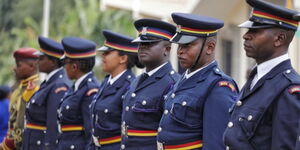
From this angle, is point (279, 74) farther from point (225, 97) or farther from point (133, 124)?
point (133, 124)

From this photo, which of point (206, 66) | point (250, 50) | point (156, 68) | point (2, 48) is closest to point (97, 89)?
point (156, 68)

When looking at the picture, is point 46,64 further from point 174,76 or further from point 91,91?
point 174,76

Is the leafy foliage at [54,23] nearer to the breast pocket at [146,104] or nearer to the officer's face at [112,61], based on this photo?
the officer's face at [112,61]

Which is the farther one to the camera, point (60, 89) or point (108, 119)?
point (60, 89)

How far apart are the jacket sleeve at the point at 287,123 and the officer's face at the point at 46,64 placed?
15.2 feet

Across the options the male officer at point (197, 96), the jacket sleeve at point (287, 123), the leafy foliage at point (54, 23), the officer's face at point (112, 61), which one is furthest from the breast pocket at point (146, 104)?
the leafy foliage at point (54, 23)

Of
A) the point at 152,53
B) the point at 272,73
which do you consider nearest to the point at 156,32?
the point at 152,53

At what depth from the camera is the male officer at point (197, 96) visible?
545 cm

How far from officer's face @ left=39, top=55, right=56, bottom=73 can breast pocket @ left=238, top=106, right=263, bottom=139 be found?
4359mm

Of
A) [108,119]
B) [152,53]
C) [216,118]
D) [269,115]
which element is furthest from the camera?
[108,119]

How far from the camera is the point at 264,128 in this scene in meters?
4.79

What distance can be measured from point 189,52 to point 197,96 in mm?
352

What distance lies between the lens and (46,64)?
29.2ft

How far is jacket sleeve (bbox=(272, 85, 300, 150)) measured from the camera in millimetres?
4637
